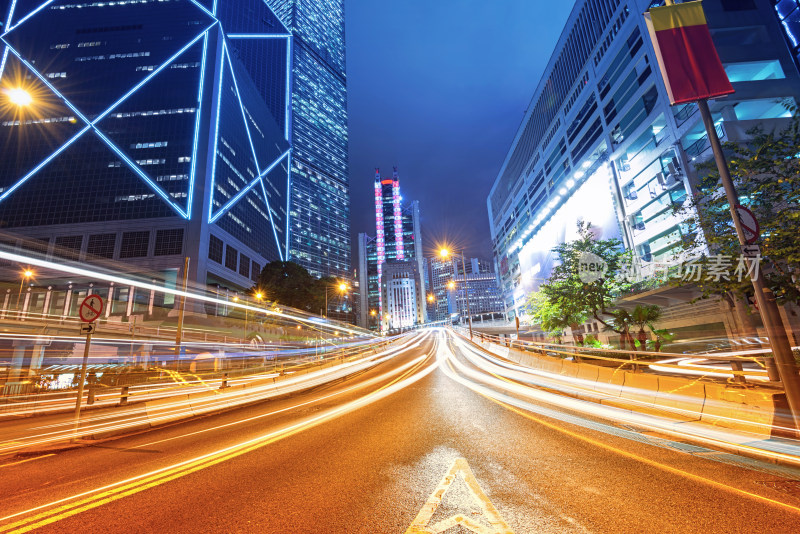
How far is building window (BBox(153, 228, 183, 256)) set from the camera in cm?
6512

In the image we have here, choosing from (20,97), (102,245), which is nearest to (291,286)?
(102,245)

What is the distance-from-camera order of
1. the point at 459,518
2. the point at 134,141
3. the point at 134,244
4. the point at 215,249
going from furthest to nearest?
the point at 134,141, the point at 215,249, the point at 134,244, the point at 459,518

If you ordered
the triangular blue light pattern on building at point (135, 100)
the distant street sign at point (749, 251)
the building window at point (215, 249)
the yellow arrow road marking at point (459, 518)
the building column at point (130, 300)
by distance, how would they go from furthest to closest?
1. the triangular blue light pattern on building at point (135, 100)
2. the building window at point (215, 249)
3. the building column at point (130, 300)
4. the distant street sign at point (749, 251)
5. the yellow arrow road marking at point (459, 518)

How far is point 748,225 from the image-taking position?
6500 millimetres

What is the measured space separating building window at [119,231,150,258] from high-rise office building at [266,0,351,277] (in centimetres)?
8066

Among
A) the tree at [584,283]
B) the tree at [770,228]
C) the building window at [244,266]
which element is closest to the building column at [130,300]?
the building window at [244,266]

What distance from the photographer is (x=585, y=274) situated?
2255 centimetres

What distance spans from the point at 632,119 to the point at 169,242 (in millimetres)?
78645

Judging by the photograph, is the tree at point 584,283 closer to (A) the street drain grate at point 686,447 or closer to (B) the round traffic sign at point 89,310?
(A) the street drain grate at point 686,447

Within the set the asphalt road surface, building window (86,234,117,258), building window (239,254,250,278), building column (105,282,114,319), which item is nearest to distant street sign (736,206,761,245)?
the asphalt road surface

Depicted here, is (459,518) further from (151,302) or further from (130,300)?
(130,300)

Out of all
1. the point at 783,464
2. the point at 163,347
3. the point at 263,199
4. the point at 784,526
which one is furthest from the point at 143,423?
the point at 263,199

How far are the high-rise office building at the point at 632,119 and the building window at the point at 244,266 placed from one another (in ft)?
215

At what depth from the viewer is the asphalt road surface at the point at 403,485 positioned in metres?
3.36
